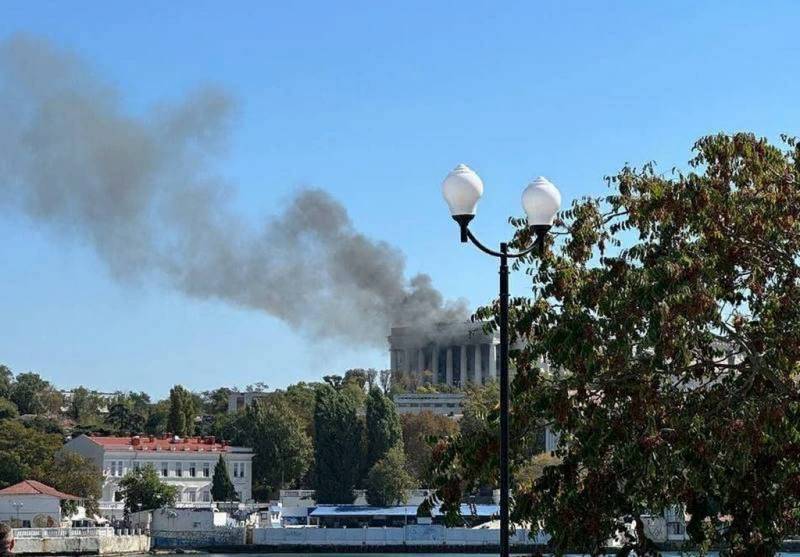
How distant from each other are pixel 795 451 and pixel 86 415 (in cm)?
15361

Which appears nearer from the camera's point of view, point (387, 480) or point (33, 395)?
point (387, 480)

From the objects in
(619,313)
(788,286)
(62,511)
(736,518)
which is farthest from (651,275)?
(62,511)

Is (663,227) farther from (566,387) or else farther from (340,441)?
(340,441)

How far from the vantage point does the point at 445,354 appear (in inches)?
6875

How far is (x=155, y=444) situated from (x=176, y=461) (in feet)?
7.78

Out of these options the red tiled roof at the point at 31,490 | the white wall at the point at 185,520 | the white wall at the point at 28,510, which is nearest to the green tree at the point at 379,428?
the white wall at the point at 185,520

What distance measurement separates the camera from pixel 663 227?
722 inches

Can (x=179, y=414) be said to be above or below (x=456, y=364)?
below

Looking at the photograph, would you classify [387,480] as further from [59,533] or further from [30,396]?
[30,396]

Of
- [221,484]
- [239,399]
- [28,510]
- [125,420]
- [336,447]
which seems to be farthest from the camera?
[239,399]

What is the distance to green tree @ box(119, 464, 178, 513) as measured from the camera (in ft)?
326

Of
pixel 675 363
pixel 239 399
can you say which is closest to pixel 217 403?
pixel 239 399

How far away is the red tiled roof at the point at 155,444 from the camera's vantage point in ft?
372

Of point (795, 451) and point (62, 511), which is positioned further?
point (62, 511)
